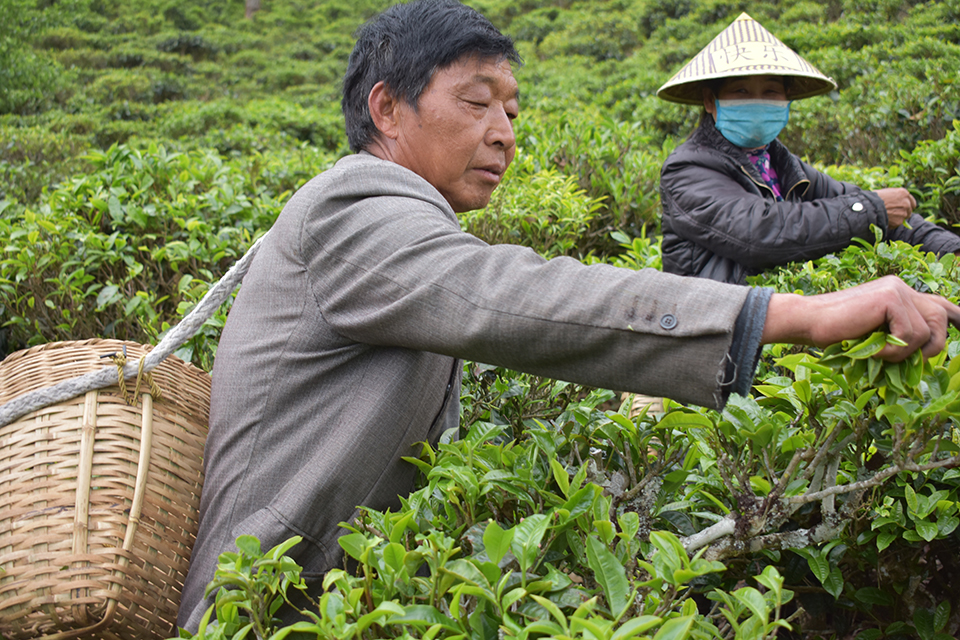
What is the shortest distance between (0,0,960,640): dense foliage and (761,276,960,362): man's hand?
3cm

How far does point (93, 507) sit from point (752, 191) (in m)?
2.78

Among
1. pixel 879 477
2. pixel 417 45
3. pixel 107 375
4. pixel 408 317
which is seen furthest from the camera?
pixel 417 45

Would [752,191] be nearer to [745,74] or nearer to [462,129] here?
[745,74]

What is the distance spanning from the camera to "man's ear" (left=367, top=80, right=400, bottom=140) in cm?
173

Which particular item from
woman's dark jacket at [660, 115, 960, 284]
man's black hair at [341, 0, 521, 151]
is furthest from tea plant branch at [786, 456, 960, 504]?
woman's dark jacket at [660, 115, 960, 284]

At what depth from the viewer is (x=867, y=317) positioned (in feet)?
3.26

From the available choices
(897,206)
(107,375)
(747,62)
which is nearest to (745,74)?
(747,62)

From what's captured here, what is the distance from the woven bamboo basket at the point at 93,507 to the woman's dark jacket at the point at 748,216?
217 centimetres

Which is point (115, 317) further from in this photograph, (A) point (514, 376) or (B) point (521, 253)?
(B) point (521, 253)

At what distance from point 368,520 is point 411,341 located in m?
0.35

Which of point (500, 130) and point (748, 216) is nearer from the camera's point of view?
point (500, 130)

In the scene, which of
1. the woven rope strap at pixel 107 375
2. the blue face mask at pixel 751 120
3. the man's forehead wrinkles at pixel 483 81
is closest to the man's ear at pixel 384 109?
the man's forehead wrinkles at pixel 483 81

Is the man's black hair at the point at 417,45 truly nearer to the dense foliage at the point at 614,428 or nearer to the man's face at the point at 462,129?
the man's face at the point at 462,129

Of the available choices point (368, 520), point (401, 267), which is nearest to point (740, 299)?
point (401, 267)
